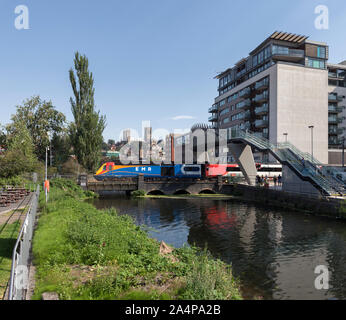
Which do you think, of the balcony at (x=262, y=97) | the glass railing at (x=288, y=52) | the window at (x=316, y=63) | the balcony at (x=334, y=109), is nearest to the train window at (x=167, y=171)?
the balcony at (x=262, y=97)

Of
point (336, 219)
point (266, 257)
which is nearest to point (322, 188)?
point (336, 219)

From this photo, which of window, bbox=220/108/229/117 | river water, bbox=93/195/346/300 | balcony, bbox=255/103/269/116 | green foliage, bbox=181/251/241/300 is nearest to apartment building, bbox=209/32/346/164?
balcony, bbox=255/103/269/116

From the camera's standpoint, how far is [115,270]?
29.3 feet

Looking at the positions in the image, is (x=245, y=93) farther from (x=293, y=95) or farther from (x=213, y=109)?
(x=213, y=109)

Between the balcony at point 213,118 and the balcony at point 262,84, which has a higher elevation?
the balcony at point 262,84

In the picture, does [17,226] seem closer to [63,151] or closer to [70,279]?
[70,279]

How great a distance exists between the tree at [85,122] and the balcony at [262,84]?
38.1m

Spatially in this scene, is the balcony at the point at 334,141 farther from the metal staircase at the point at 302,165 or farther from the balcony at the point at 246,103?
the metal staircase at the point at 302,165

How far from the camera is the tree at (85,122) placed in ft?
149

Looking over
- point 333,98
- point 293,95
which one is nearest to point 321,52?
point 333,98

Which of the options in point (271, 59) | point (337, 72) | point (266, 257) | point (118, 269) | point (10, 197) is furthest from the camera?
point (337, 72)

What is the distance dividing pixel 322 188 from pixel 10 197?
1179 inches

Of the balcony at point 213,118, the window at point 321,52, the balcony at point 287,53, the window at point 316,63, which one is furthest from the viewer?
the balcony at point 213,118

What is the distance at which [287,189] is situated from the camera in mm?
33031
